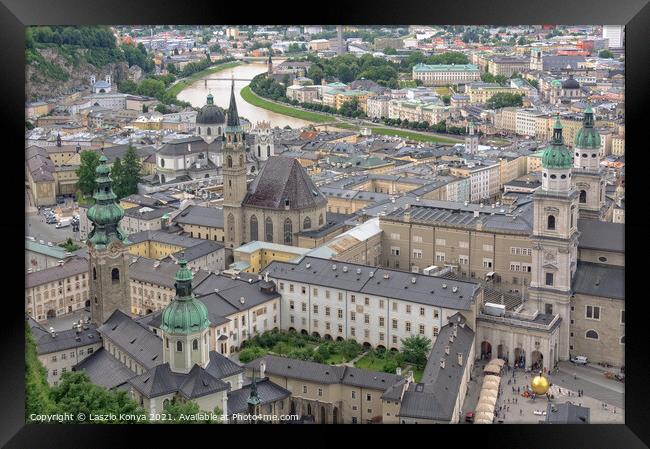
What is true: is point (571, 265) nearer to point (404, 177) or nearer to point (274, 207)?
point (274, 207)

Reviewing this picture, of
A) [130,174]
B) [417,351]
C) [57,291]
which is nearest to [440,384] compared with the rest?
[417,351]

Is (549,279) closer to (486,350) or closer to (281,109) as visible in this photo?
(486,350)

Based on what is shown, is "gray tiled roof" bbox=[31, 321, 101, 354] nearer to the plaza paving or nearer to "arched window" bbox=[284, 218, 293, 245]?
the plaza paving

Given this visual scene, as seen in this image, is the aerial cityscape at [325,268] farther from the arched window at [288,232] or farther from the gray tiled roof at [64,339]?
the arched window at [288,232]

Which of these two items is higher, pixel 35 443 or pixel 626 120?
pixel 626 120

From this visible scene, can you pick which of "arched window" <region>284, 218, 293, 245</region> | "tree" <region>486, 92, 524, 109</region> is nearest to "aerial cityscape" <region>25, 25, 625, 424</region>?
"arched window" <region>284, 218, 293, 245</region>

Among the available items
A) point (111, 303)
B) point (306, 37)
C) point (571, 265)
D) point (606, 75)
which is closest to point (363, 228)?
point (571, 265)

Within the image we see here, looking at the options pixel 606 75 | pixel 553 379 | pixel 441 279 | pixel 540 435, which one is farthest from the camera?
pixel 606 75
